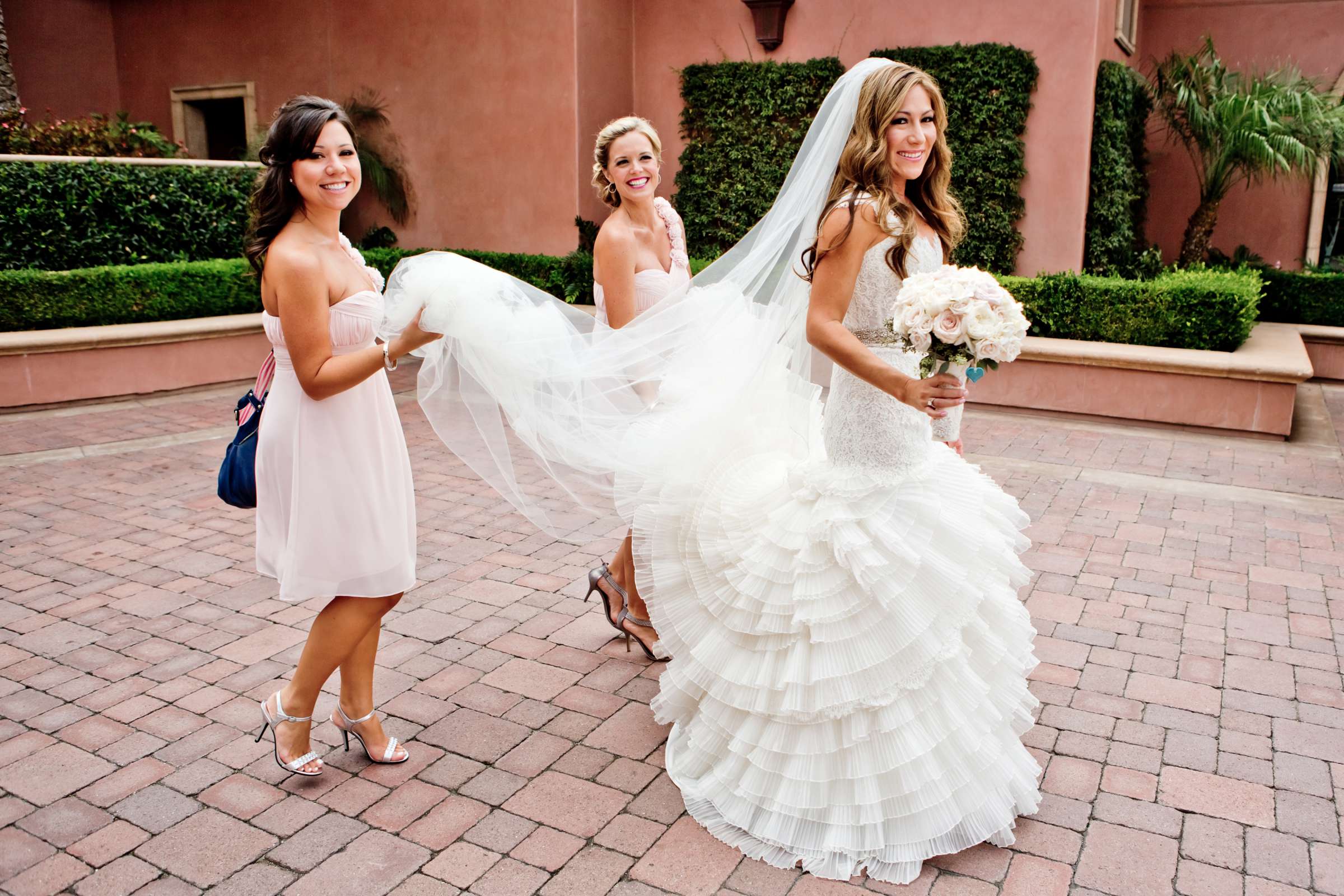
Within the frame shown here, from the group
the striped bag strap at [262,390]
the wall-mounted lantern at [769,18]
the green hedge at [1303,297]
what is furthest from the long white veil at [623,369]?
the green hedge at [1303,297]

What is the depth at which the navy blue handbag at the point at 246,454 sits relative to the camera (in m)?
2.92

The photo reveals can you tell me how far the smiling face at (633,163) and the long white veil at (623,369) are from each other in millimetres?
499

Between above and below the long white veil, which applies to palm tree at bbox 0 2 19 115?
above

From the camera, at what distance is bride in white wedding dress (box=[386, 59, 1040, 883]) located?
8.77ft

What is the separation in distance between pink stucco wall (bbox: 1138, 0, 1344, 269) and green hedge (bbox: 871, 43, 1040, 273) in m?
2.59

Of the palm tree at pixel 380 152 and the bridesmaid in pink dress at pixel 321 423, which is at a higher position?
A: the palm tree at pixel 380 152

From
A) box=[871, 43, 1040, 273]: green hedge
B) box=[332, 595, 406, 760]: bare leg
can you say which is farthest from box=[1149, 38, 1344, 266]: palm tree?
box=[332, 595, 406, 760]: bare leg

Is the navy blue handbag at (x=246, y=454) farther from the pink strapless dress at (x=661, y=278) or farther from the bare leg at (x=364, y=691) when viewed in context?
the pink strapless dress at (x=661, y=278)

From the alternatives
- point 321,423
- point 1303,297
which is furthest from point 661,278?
point 1303,297

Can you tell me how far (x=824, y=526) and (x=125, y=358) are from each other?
26.5ft

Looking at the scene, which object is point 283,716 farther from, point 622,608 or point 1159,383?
point 1159,383

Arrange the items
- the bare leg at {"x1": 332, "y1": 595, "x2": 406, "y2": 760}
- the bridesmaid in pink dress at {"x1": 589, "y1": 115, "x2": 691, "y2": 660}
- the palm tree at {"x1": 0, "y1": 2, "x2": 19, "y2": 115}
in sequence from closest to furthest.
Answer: the bare leg at {"x1": 332, "y1": 595, "x2": 406, "y2": 760} < the bridesmaid in pink dress at {"x1": 589, "y1": 115, "x2": 691, "y2": 660} < the palm tree at {"x1": 0, "y1": 2, "x2": 19, "y2": 115}

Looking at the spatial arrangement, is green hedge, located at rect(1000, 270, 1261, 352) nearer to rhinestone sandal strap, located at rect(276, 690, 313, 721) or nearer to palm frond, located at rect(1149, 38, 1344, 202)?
palm frond, located at rect(1149, 38, 1344, 202)

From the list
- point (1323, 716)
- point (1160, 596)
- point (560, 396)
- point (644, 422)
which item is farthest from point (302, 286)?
point (1160, 596)
